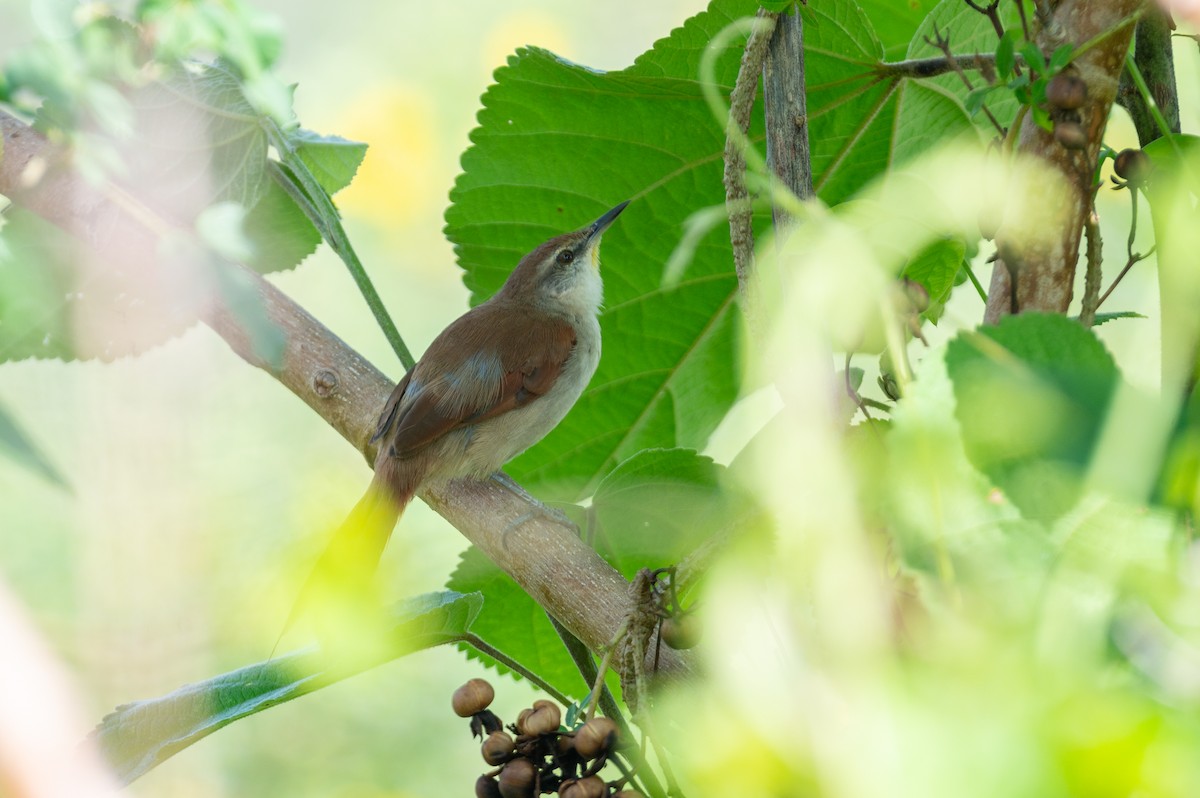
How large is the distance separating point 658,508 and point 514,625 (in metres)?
0.42

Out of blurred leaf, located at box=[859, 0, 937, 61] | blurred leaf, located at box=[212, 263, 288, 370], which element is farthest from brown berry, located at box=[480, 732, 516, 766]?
blurred leaf, located at box=[859, 0, 937, 61]

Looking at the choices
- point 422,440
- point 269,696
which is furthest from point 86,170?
point 422,440

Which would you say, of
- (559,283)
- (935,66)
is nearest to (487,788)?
(935,66)

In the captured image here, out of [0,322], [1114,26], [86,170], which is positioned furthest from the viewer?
[0,322]

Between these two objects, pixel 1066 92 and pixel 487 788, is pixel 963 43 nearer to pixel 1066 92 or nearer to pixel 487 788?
pixel 1066 92

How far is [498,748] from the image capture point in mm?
1093

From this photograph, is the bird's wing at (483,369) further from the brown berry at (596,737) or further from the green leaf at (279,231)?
the brown berry at (596,737)

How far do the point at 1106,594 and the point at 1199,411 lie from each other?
0.14 meters

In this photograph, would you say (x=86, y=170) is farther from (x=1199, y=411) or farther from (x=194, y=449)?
(x=194, y=449)

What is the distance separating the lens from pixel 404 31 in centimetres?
752

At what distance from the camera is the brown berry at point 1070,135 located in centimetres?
88

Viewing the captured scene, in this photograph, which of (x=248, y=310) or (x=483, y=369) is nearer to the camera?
(x=248, y=310)

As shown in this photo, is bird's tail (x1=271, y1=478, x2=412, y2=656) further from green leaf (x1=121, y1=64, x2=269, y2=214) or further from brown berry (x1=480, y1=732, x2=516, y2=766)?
green leaf (x1=121, y1=64, x2=269, y2=214)

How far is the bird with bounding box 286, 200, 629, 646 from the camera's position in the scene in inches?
113
